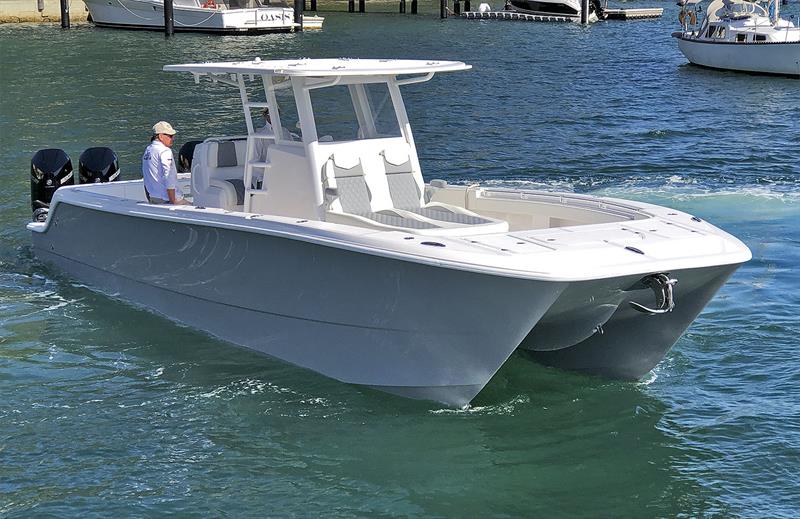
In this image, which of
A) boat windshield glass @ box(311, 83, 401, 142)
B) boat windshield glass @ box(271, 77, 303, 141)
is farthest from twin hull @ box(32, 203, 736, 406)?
boat windshield glass @ box(311, 83, 401, 142)

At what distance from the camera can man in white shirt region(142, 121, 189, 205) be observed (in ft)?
34.1

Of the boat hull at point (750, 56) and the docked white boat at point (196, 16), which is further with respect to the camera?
the docked white boat at point (196, 16)

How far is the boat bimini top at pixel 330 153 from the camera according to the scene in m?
9.32

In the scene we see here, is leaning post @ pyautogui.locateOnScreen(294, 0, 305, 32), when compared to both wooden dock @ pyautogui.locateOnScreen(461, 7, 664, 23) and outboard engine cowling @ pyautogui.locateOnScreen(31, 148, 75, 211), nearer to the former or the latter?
wooden dock @ pyautogui.locateOnScreen(461, 7, 664, 23)

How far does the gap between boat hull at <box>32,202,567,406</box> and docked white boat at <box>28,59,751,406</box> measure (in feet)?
0.05

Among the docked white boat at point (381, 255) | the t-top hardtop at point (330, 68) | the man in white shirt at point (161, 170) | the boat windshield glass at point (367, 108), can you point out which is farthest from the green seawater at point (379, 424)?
the t-top hardtop at point (330, 68)

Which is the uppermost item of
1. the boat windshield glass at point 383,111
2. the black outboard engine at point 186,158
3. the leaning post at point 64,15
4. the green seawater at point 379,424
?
the leaning post at point 64,15

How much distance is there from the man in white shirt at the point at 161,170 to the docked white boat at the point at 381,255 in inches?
9.0

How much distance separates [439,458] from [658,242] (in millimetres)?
2131

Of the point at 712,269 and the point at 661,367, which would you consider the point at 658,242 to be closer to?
the point at 712,269

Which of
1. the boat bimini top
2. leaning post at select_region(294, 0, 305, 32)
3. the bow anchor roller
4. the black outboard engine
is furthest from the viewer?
leaning post at select_region(294, 0, 305, 32)

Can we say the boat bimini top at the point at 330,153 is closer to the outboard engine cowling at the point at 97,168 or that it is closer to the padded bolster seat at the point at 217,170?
the padded bolster seat at the point at 217,170

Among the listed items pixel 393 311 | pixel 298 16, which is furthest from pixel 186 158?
pixel 298 16

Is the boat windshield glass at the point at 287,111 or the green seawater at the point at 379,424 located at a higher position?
the boat windshield glass at the point at 287,111
